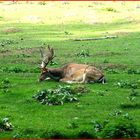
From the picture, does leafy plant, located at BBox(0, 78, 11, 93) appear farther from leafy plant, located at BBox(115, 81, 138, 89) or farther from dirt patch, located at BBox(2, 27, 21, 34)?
dirt patch, located at BBox(2, 27, 21, 34)

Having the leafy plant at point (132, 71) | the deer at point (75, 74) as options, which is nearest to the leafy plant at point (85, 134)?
the deer at point (75, 74)

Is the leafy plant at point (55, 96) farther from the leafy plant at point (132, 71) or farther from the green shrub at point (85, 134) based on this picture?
the leafy plant at point (132, 71)

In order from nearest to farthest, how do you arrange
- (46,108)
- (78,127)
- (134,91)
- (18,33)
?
(78,127)
(46,108)
(134,91)
(18,33)

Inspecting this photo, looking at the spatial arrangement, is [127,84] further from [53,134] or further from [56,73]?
[53,134]

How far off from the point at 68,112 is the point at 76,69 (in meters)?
4.76

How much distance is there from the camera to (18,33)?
37469 millimetres

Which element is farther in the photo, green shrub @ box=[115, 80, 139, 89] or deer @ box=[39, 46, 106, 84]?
deer @ box=[39, 46, 106, 84]

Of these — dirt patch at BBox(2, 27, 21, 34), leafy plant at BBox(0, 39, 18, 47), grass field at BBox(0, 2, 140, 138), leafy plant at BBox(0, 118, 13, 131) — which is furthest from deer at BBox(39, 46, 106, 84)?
dirt patch at BBox(2, 27, 21, 34)

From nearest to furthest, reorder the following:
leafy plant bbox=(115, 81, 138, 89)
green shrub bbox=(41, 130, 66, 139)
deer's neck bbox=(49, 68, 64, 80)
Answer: green shrub bbox=(41, 130, 66, 139) → leafy plant bbox=(115, 81, 138, 89) → deer's neck bbox=(49, 68, 64, 80)

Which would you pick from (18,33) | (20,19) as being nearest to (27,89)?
(18,33)

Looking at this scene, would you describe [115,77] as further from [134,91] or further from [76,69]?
[134,91]

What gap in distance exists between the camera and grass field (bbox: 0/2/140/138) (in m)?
13.9

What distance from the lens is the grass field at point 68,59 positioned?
13.9 metres

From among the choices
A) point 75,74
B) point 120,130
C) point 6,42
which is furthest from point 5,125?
point 6,42
